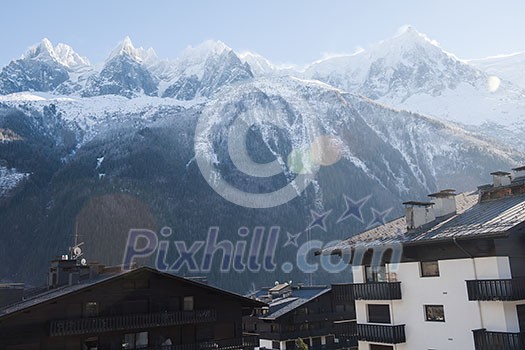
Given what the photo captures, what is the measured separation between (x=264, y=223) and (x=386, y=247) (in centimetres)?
9988

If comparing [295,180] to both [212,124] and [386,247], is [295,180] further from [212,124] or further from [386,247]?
[386,247]

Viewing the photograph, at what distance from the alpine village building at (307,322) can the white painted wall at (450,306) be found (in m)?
21.4

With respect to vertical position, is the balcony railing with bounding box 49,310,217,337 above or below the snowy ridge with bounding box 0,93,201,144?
below

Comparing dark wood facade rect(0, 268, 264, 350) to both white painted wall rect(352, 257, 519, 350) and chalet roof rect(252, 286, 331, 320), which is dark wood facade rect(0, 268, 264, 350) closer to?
white painted wall rect(352, 257, 519, 350)

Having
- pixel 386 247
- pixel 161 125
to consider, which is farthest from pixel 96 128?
pixel 386 247

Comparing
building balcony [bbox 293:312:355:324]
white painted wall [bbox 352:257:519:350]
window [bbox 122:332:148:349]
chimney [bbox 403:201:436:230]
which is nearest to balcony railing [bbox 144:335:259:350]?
window [bbox 122:332:148:349]

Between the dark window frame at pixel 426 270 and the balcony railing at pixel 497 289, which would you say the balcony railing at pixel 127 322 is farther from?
the balcony railing at pixel 497 289

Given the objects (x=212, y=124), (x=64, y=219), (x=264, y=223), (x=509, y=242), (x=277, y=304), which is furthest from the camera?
(x=212, y=124)

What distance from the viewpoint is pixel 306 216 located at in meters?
125

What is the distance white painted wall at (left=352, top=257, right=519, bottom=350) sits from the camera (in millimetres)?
18641

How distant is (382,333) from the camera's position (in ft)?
73.0

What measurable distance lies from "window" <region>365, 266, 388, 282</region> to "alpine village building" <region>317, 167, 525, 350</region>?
5 centimetres

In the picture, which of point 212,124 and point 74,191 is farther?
point 212,124

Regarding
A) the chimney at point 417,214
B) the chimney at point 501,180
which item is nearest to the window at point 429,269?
the chimney at point 417,214
